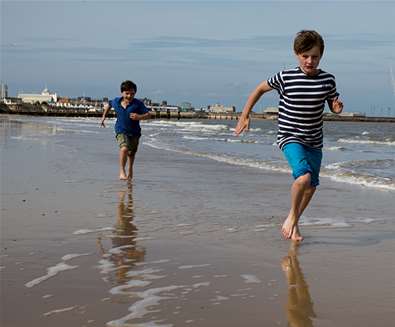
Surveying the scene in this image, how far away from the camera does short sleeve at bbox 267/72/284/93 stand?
5.16 m

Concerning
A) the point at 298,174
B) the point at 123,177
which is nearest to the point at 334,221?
the point at 298,174

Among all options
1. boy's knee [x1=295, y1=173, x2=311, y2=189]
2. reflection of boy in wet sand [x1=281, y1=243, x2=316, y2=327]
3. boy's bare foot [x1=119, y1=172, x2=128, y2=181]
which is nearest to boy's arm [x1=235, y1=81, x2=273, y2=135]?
boy's knee [x1=295, y1=173, x2=311, y2=189]

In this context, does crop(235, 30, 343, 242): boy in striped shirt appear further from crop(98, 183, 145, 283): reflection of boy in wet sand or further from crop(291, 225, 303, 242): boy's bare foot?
crop(98, 183, 145, 283): reflection of boy in wet sand

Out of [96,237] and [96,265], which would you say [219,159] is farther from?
[96,265]

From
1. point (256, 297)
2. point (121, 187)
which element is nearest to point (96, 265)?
point (256, 297)

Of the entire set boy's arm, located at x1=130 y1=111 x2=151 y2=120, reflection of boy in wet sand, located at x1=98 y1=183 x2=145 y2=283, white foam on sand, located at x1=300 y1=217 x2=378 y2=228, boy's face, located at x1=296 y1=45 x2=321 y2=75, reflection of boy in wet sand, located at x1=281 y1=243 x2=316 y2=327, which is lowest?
white foam on sand, located at x1=300 y1=217 x2=378 y2=228

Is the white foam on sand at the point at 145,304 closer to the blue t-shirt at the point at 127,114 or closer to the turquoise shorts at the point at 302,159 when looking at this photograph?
the turquoise shorts at the point at 302,159

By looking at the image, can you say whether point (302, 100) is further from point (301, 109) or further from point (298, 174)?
point (298, 174)

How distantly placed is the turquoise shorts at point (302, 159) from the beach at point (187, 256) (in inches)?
23.0

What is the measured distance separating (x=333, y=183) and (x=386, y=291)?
6.06 metres

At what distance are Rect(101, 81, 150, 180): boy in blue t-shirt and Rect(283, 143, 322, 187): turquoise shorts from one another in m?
4.58

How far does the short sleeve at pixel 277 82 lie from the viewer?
516 cm

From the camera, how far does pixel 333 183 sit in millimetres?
9711

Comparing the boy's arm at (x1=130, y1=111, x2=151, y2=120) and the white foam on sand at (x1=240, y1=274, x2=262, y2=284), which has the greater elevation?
the boy's arm at (x1=130, y1=111, x2=151, y2=120)
